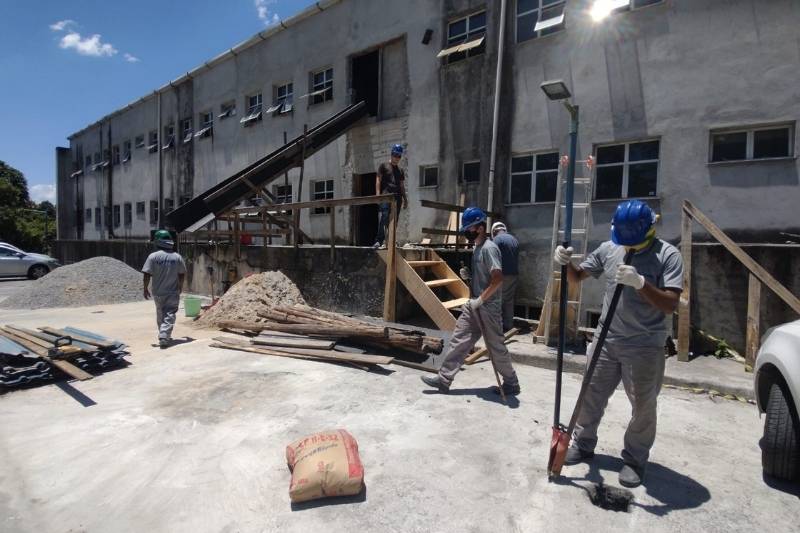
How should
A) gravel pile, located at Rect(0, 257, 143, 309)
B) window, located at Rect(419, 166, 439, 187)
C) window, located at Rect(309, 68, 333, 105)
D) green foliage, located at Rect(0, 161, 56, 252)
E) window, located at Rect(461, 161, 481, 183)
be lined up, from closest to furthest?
window, located at Rect(461, 161, 481, 183) → window, located at Rect(419, 166, 439, 187) → gravel pile, located at Rect(0, 257, 143, 309) → window, located at Rect(309, 68, 333, 105) → green foliage, located at Rect(0, 161, 56, 252)

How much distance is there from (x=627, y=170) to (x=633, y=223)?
648 centimetres

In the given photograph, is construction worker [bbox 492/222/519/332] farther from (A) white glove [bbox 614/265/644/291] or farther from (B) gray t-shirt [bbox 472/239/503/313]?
(A) white glove [bbox 614/265/644/291]

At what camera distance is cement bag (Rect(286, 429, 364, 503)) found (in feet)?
8.87

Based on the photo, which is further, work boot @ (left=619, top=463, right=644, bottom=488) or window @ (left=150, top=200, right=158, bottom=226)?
window @ (left=150, top=200, right=158, bottom=226)

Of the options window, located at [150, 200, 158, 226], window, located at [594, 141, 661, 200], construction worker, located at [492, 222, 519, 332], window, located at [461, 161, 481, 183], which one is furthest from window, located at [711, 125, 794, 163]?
window, located at [150, 200, 158, 226]

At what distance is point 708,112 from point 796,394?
21.2 feet

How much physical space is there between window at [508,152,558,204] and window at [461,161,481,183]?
0.85m

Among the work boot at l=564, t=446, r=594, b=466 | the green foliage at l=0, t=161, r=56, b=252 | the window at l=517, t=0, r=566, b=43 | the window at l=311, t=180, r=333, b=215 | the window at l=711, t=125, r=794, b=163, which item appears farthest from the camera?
the green foliage at l=0, t=161, r=56, b=252

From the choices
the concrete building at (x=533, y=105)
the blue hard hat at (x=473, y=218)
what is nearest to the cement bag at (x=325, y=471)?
the blue hard hat at (x=473, y=218)

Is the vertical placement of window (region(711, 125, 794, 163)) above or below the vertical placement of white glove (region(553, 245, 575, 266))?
above

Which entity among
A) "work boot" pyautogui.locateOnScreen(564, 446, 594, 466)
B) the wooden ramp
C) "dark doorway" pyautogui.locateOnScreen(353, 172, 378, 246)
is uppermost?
"dark doorway" pyautogui.locateOnScreen(353, 172, 378, 246)

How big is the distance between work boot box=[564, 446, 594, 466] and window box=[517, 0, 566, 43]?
874 centimetres

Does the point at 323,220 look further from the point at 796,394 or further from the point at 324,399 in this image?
the point at 796,394

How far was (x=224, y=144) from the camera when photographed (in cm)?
1709
